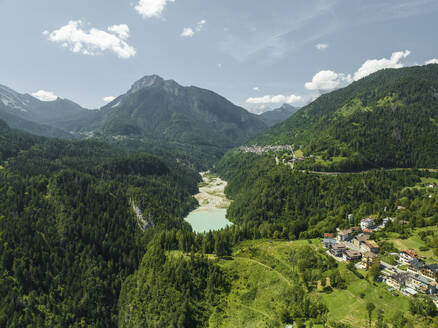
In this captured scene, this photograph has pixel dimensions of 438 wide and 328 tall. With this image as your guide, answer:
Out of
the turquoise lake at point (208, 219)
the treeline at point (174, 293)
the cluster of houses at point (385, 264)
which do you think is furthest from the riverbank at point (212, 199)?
the cluster of houses at point (385, 264)

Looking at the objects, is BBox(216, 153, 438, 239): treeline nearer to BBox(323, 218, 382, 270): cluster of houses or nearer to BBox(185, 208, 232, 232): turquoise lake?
BBox(185, 208, 232, 232): turquoise lake

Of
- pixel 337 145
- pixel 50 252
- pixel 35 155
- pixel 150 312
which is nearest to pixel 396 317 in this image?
pixel 150 312

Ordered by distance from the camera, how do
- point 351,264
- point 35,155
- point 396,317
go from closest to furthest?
point 396,317 < point 351,264 < point 35,155

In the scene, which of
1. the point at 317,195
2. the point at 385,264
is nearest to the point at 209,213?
the point at 317,195

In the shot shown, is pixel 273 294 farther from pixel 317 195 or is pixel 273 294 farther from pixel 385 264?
pixel 317 195

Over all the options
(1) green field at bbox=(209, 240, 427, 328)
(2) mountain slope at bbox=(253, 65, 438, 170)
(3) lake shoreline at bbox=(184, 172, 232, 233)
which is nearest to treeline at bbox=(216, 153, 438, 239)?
(3) lake shoreline at bbox=(184, 172, 232, 233)

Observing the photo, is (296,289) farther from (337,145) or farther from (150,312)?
(337,145)
